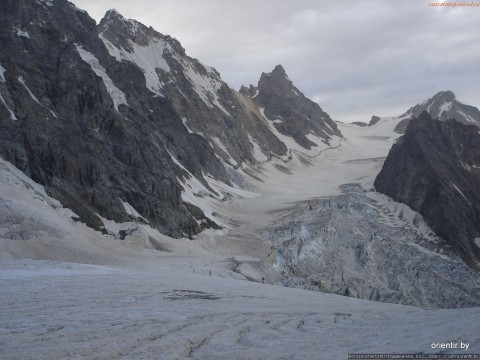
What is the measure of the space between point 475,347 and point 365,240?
4669 cm

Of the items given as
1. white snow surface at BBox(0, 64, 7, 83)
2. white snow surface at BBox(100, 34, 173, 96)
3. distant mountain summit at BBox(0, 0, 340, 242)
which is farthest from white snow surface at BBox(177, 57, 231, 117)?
white snow surface at BBox(0, 64, 7, 83)

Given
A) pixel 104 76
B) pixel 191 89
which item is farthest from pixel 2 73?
pixel 191 89

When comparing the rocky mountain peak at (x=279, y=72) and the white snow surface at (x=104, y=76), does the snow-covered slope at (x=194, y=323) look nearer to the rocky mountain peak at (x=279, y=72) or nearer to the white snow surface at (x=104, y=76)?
the white snow surface at (x=104, y=76)

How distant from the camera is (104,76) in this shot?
267ft

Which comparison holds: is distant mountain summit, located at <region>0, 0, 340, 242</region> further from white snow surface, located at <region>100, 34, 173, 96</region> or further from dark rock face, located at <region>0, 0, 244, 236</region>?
white snow surface, located at <region>100, 34, 173, 96</region>

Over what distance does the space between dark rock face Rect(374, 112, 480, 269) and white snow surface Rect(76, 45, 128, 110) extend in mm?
43740

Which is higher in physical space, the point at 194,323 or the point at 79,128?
the point at 79,128

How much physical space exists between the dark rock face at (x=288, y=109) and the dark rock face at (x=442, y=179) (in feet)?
217

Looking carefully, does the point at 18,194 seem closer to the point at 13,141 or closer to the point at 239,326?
the point at 13,141

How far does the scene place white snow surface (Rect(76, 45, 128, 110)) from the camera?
78.1m

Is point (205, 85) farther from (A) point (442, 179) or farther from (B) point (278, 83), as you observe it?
(A) point (442, 179)

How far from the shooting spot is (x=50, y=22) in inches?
2928

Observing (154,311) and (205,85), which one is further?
(205,85)

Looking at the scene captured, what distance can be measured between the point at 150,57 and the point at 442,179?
75425 millimetres
